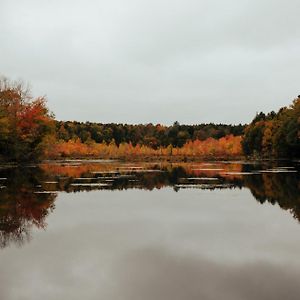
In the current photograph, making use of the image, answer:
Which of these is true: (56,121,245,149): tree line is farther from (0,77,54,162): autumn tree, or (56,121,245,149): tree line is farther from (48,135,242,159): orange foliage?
(0,77,54,162): autumn tree

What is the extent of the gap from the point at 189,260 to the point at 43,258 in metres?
3.28

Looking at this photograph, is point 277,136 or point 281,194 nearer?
point 281,194

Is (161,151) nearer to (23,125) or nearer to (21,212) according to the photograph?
(23,125)

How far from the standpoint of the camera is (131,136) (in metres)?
162

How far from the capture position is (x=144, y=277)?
8.77 metres

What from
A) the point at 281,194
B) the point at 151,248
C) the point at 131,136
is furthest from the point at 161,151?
the point at 151,248

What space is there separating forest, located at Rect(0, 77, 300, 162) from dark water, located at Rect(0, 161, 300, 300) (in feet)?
133

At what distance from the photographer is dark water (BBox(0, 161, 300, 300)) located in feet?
26.6

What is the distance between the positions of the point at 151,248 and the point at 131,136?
15057cm

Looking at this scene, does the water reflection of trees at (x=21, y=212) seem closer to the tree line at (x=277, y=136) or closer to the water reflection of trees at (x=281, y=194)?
the water reflection of trees at (x=281, y=194)

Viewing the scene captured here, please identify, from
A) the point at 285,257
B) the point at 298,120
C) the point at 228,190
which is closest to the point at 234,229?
the point at 285,257

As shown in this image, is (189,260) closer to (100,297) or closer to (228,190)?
(100,297)

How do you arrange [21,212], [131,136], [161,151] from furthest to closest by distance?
[131,136], [161,151], [21,212]

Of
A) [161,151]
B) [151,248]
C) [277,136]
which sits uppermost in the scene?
[277,136]
